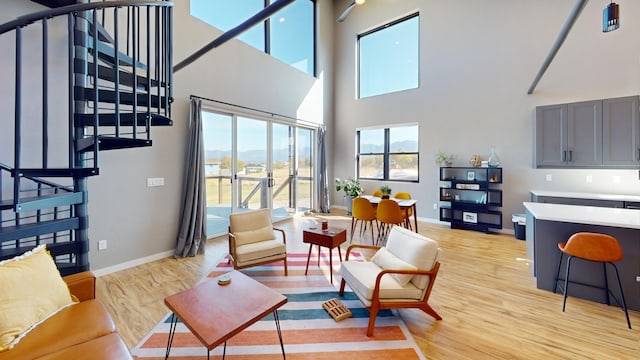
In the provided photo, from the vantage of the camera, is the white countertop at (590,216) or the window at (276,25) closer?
the white countertop at (590,216)

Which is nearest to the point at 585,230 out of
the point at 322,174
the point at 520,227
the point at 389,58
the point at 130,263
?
the point at 520,227

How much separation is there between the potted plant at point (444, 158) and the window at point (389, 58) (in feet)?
5.79

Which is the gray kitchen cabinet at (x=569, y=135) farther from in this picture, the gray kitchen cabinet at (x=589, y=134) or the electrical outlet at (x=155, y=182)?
the electrical outlet at (x=155, y=182)

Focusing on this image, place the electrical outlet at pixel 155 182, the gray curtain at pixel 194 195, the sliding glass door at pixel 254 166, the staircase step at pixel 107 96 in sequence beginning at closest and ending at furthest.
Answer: the staircase step at pixel 107 96, the electrical outlet at pixel 155 182, the gray curtain at pixel 194 195, the sliding glass door at pixel 254 166

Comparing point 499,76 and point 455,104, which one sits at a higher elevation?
point 499,76

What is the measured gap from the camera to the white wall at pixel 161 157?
10.8ft

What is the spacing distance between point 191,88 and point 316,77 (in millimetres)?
3758

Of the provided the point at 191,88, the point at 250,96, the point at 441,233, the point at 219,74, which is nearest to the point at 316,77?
the point at 250,96

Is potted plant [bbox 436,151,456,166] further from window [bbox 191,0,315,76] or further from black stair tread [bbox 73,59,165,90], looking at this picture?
black stair tread [bbox 73,59,165,90]

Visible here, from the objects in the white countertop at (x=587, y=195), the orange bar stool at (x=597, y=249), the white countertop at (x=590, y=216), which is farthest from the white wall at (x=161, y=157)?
the white countertop at (x=587, y=195)

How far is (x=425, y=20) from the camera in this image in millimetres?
6062

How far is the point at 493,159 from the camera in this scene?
5.22 m

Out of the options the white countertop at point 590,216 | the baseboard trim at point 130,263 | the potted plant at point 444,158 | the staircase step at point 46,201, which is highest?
the potted plant at point 444,158

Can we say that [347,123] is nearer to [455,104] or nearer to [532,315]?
[455,104]
